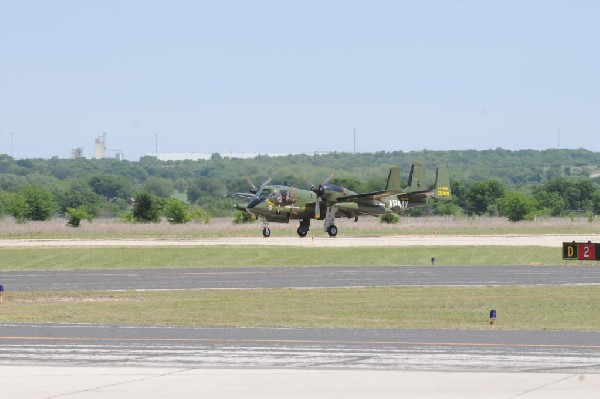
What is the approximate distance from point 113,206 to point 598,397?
434 ft

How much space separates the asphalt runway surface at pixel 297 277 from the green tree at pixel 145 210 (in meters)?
47.7

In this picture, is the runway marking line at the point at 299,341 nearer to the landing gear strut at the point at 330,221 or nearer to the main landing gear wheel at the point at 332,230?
the landing gear strut at the point at 330,221

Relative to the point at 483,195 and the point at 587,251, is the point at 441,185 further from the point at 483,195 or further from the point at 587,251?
the point at 483,195

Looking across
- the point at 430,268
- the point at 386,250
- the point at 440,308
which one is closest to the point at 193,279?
the point at 430,268

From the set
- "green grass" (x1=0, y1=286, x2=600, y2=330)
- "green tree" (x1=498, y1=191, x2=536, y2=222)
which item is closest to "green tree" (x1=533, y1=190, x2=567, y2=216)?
"green tree" (x1=498, y1=191, x2=536, y2=222)

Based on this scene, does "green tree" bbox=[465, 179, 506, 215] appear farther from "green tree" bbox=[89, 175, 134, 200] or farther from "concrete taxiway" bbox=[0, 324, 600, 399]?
"concrete taxiway" bbox=[0, 324, 600, 399]

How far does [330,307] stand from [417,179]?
56371 millimetres

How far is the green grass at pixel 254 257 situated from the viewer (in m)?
58.8

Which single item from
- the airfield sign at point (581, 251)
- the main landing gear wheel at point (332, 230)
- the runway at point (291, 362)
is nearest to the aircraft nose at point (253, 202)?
the main landing gear wheel at point (332, 230)

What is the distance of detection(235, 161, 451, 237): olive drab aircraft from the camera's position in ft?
248

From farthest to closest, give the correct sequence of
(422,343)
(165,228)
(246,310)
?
(165,228) < (246,310) < (422,343)

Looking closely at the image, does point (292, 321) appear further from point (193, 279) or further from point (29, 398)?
point (193, 279)

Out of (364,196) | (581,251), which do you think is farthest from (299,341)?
(364,196)

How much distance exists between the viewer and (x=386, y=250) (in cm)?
6575
